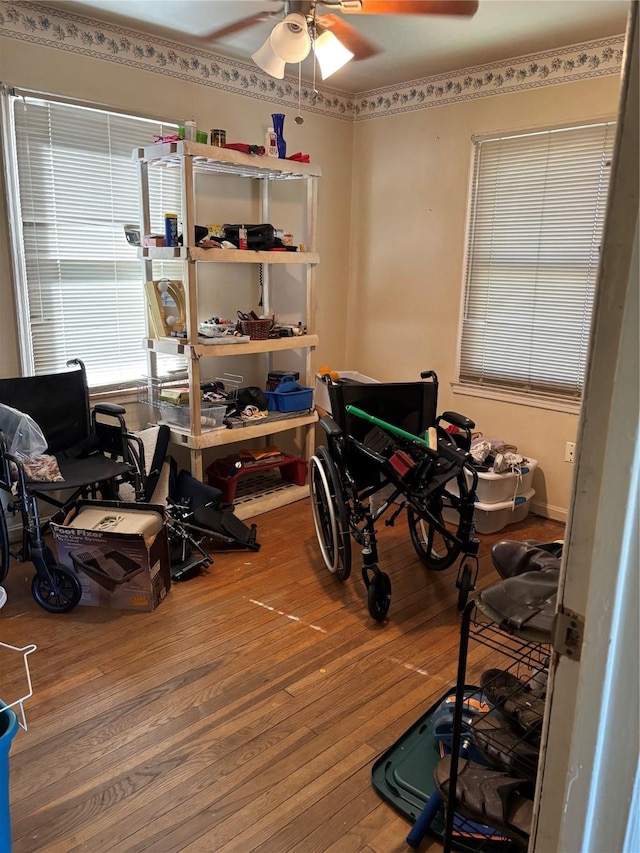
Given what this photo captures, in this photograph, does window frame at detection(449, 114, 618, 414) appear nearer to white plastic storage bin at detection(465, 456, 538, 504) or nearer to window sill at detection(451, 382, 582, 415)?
window sill at detection(451, 382, 582, 415)

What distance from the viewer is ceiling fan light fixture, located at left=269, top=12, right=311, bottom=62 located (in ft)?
8.50

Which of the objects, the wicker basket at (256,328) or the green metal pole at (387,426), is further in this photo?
the wicker basket at (256,328)

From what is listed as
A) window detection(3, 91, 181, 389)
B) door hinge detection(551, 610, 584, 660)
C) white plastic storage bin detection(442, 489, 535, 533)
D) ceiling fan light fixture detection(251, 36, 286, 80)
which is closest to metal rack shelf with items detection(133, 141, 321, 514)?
window detection(3, 91, 181, 389)

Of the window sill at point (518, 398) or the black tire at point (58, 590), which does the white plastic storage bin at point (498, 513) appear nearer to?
the window sill at point (518, 398)

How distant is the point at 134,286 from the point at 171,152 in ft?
2.62

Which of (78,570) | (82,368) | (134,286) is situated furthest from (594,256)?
(78,570)

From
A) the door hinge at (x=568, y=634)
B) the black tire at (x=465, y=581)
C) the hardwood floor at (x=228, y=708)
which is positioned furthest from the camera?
the black tire at (x=465, y=581)

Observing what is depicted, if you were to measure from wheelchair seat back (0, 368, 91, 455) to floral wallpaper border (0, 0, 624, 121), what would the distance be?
1.36 m

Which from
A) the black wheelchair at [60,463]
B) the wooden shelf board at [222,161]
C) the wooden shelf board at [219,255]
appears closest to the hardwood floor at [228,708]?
the black wheelchair at [60,463]

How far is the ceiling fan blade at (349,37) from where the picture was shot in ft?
9.43

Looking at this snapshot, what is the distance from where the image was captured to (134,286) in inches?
140

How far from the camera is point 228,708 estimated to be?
2.09 metres

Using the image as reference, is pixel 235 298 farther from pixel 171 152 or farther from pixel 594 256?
pixel 594 256

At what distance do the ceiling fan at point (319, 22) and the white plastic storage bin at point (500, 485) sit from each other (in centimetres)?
218
